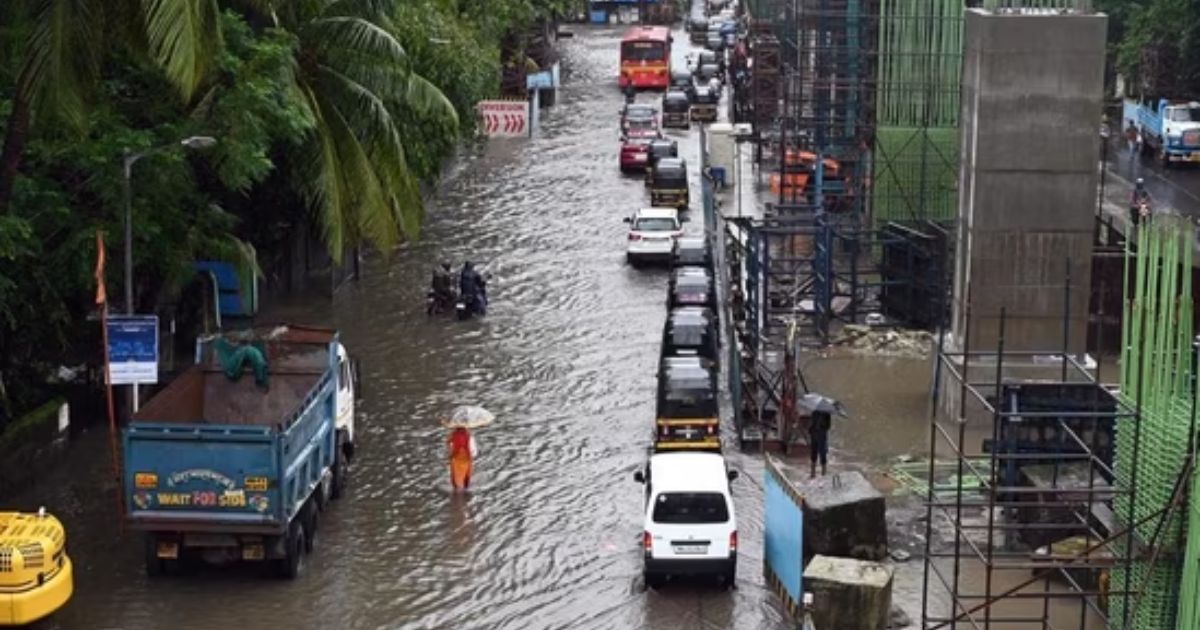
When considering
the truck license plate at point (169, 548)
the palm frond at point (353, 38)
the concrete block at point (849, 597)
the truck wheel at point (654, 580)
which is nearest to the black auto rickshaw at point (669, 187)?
the palm frond at point (353, 38)

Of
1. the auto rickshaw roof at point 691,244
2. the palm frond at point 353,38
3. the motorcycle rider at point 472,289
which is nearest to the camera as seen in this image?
the palm frond at point 353,38

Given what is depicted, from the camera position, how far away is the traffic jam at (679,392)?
25.9m

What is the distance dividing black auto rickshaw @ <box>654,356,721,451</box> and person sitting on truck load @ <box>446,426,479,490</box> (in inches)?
115

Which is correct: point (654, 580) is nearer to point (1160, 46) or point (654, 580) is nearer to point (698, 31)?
point (1160, 46)

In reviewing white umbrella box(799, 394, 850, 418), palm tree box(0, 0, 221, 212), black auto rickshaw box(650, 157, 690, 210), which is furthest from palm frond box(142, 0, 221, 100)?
black auto rickshaw box(650, 157, 690, 210)

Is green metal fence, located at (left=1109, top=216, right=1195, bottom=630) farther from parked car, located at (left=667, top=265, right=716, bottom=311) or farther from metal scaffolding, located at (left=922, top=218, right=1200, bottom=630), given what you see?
parked car, located at (left=667, top=265, right=716, bottom=311)

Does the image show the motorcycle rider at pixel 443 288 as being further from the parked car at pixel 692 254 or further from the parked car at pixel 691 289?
the parked car at pixel 692 254

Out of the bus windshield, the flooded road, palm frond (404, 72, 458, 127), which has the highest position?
palm frond (404, 72, 458, 127)

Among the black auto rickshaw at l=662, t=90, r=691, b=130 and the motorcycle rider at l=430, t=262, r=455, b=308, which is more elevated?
the black auto rickshaw at l=662, t=90, r=691, b=130

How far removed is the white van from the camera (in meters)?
25.9

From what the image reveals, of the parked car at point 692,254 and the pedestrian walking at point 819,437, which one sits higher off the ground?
the parked car at point 692,254

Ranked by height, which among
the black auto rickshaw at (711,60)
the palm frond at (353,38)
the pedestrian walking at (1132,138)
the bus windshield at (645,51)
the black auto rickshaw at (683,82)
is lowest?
the pedestrian walking at (1132,138)

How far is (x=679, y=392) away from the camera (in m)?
31.8

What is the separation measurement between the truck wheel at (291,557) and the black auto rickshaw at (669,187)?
2993 cm
